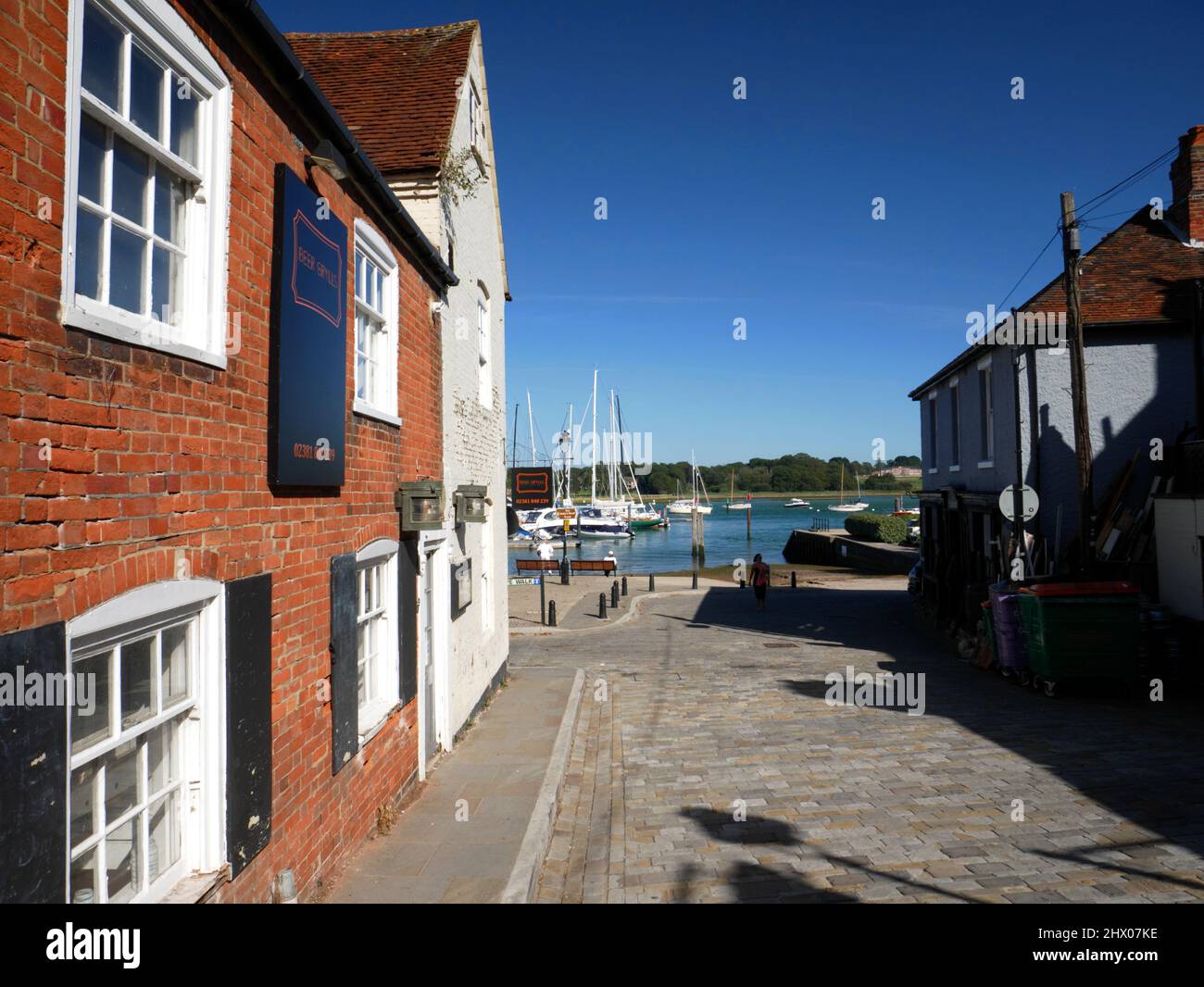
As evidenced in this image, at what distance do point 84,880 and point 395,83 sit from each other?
31.5ft

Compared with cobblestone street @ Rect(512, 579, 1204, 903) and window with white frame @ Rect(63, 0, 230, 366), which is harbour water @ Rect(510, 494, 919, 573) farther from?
window with white frame @ Rect(63, 0, 230, 366)

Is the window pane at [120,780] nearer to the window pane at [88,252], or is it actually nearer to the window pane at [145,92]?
the window pane at [88,252]

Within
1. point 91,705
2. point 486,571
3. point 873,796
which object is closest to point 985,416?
point 486,571

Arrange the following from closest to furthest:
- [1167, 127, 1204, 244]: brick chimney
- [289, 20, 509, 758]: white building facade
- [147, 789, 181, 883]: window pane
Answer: [147, 789, 181, 883]: window pane, [289, 20, 509, 758]: white building facade, [1167, 127, 1204, 244]: brick chimney

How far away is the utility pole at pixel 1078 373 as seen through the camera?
12945mm

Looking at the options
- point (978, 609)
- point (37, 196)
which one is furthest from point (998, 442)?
point (37, 196)

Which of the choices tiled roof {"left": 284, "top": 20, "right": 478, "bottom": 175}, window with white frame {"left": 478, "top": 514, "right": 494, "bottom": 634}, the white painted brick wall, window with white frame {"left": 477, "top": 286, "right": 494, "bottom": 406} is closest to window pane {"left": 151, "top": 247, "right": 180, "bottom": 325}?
the white painted brick wall

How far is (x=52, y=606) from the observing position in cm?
270

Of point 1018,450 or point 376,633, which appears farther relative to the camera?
point 1018,450

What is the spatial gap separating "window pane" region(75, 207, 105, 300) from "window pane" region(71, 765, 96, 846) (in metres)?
1.86

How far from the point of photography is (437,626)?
28.5 ft

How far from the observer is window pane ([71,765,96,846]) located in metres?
3.00

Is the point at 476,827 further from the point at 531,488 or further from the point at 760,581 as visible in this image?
the point at 531,488

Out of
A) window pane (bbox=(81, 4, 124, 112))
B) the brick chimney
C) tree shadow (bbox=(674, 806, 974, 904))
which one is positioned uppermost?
the brick chimney
